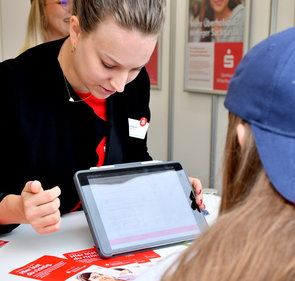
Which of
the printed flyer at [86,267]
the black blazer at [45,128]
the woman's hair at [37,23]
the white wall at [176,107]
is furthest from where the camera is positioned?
the white wall at [176,107]

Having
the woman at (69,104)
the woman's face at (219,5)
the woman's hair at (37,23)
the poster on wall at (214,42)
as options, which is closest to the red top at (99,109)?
the woman at (69,104)

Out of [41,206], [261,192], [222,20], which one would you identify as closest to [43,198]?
[41,206]

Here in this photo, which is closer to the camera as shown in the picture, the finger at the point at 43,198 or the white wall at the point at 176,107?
the finger at the point at 43,198

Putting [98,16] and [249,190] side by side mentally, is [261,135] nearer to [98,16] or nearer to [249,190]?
[249,190]

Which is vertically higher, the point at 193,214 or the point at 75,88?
the point at 75,88

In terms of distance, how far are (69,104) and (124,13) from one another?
33cm

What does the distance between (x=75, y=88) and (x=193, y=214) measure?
514 millimetres

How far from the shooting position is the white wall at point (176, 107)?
3133 millimetres

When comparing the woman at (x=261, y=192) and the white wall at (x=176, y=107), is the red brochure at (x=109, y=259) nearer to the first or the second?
the woman at (x=261, y=192)

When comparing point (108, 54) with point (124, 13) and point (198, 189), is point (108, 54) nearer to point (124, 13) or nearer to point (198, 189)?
point (124, 13)

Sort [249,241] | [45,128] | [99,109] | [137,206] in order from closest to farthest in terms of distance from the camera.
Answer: [249,241]
[137,206]
[45,128]
[99,109]

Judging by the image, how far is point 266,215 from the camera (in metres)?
0.55

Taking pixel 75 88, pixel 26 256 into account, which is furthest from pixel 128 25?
pixel 26 256

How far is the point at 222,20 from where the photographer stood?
288cm
